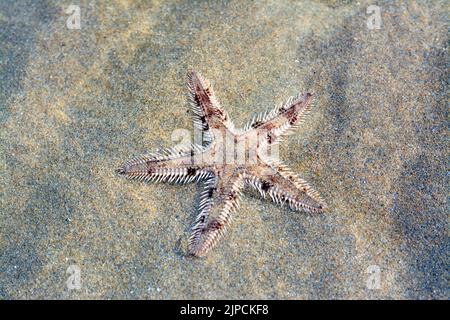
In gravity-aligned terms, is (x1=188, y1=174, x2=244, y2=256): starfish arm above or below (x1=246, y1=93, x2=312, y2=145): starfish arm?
below

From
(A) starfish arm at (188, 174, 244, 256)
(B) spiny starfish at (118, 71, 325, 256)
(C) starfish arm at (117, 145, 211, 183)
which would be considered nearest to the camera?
(A) starfish arm at (188, 174, 244, 256)

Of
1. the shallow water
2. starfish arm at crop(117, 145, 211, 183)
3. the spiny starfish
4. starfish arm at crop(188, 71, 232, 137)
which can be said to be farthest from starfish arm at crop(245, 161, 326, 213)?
starfish arm at crop(188, 71, 232, 137)

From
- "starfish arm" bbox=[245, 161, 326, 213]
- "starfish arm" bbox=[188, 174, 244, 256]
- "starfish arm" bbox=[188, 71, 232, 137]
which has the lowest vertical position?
"starfish arm" bbox=[188, 174, 244, 256]

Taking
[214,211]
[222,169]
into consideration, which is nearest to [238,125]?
[222,169]

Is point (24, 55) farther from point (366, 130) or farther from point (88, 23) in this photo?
point (366, 130)

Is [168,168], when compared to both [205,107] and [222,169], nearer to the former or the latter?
[222,169]

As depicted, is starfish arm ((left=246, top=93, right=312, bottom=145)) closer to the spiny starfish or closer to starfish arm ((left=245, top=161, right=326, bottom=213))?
the spiny starfish
